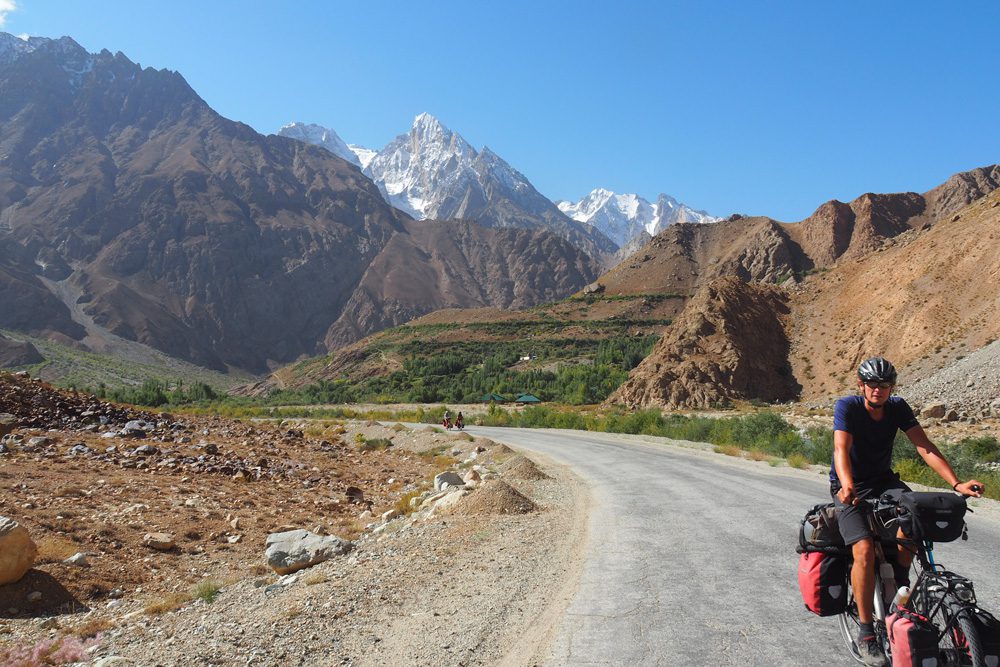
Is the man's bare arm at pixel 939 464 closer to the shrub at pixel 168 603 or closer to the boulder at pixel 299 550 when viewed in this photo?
the boulder at pixel 299 550

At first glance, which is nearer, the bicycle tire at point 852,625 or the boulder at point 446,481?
the bicycle tire at point 852,625

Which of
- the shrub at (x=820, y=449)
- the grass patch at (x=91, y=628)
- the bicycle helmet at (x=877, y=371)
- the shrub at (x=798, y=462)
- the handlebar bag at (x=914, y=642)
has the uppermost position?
the bicycle helmet at (x=877, y=371)

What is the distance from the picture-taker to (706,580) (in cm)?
670

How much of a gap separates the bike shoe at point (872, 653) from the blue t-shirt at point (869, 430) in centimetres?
104

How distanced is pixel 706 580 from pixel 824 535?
254cm

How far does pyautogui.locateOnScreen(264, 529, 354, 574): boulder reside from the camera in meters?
9.53

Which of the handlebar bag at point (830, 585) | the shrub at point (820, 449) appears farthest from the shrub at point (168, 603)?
the shrub at point (820, 449)

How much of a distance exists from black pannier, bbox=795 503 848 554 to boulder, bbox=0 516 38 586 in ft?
30.9

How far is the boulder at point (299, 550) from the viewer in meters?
9.53

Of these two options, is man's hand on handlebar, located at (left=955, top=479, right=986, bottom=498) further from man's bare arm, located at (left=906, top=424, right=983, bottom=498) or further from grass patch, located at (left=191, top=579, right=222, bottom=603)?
grass patch, located at (left=191, top=579, right=222, bottom=603)

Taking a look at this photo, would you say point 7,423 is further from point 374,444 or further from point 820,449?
point 820,449

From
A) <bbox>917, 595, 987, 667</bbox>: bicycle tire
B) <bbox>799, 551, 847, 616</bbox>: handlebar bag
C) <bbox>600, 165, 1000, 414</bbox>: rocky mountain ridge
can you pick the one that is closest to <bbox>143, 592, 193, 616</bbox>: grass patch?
<bbox>799, 551, 847, 616</bbox>: handlebar bag

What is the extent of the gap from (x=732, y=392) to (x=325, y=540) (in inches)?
1720

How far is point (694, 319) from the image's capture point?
55.6 meters
